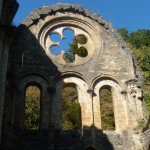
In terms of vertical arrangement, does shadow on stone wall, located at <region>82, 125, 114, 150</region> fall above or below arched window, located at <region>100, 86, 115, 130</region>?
below

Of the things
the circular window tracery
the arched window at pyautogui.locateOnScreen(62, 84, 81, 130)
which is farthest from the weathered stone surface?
the arched window at pyautogui.locateOnScreen(62, 84, 81, 130)

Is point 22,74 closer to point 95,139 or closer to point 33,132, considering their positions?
point 33,132

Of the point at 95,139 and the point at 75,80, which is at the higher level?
the point at 75,80

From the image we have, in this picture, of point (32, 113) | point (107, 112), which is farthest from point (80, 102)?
point (107, 112)

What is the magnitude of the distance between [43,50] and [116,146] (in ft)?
18.7

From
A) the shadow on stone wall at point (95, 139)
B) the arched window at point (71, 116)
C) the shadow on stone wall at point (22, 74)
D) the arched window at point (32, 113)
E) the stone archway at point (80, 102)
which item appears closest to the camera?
the shadow on stone wall at point (22, 74)

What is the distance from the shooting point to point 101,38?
51.7ft

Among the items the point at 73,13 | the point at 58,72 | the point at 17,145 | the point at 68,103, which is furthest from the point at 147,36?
the point at 17,145

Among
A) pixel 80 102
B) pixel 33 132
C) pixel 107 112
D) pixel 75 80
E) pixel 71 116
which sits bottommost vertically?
pixel 33 132

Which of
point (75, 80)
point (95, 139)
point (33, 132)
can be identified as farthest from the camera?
point (75, 80)

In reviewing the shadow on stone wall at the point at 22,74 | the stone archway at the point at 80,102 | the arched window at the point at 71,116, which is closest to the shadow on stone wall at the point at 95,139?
the stone archway at the point at 80,102

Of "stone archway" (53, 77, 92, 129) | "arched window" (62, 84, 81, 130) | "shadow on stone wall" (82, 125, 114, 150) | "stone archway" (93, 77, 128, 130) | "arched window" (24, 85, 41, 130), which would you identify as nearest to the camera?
"shadow on stone wall" (82, 125, 114, 150)

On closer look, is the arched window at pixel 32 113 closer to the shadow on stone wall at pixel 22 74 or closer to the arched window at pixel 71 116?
the arched window at pixel 71 116

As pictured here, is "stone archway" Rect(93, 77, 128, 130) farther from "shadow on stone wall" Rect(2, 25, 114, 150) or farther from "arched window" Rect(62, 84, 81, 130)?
"arched window" Rect(62, 84, 81, 130)
